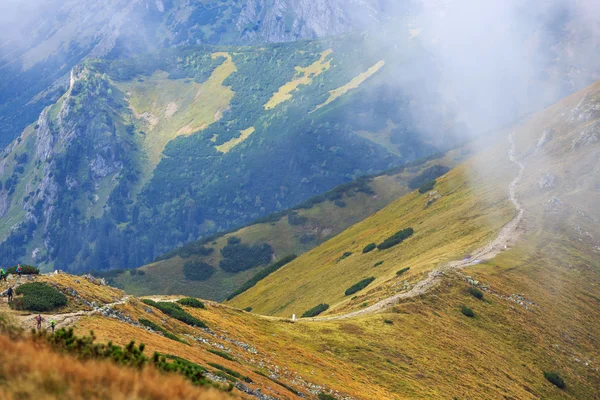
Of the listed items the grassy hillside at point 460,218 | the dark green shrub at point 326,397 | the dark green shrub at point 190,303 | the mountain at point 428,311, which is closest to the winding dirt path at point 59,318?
the mountain at point 428,311

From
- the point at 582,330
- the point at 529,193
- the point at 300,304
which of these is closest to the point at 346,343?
the point at 582,330

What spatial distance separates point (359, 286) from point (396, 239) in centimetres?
2412

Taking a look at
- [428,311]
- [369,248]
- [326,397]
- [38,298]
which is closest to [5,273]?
[38,298]

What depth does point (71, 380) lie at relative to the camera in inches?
452

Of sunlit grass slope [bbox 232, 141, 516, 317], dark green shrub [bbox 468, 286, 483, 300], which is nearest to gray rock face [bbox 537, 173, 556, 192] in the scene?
sunlit grass slope [bbox 232, 141, 516, 317]

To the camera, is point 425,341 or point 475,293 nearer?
point 425,341

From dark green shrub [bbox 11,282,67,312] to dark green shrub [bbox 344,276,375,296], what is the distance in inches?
2190

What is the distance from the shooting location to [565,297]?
233 feet

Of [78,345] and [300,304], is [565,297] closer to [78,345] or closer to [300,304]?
[300,304]

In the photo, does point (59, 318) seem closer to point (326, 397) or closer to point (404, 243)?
point (326, 397)

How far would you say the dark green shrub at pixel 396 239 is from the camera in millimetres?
107125

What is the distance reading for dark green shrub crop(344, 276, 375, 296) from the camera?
85.6 meters

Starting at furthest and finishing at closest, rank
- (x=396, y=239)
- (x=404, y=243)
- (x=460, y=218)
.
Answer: (x=396, y=239), (x=404, y=243), (x=460, y=218)

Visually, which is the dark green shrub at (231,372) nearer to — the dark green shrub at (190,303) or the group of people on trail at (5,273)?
the group of people on trail at (5,273)
